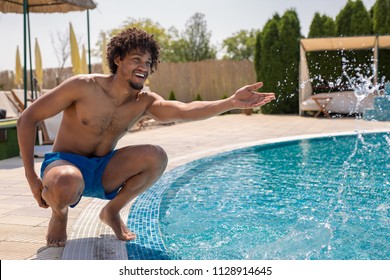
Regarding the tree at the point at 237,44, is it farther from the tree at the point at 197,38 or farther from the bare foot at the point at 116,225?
the bare foot at the point at 116,225

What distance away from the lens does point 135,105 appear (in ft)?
9.56

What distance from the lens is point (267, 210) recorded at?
12.7 feet

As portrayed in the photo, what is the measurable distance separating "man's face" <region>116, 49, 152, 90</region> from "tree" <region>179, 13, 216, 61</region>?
97.9 ft

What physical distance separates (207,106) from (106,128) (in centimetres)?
63

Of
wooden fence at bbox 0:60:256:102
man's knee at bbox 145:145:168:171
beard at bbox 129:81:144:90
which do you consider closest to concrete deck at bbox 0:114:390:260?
man's knee at bbox 145:145:168:171

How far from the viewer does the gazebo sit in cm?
1304

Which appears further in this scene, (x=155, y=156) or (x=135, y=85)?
(x=155, y=156)

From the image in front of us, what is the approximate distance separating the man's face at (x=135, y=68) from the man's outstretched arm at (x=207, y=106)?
249 mm

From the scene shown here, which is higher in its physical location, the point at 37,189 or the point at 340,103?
the point at 340,103

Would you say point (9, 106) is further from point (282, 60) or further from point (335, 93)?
point (335, 93)

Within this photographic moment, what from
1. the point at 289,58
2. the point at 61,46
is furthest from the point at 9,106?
the point at 61,46

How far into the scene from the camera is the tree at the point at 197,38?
3189cm

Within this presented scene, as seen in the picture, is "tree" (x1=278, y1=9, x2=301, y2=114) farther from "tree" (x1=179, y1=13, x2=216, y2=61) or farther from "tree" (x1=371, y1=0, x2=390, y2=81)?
"tree" (x1=179, y1=13, x2=216, y2=61)

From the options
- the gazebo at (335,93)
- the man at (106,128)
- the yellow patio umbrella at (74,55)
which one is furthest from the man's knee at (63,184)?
the gazebo at (335,93)
